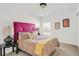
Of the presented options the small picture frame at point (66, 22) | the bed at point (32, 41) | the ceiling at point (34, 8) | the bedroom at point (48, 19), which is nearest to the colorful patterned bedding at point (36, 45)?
the bed at point (32, 41)

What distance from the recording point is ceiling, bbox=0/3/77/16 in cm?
128

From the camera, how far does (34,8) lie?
1.38m

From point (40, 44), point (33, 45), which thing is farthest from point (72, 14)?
point (33, 45)

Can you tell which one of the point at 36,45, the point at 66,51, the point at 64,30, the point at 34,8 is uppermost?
the point at 34,8

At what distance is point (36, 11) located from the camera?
1.42m

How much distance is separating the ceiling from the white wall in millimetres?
91

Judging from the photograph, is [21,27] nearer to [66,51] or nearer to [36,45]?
[36,45]

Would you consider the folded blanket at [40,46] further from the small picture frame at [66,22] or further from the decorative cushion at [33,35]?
the small picture frame at [66,22]

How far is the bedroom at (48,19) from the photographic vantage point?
1284 mm

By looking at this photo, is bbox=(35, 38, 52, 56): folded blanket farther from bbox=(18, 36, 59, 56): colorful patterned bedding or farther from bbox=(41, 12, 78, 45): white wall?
bbox=(41, 12, 78, 45): white wall

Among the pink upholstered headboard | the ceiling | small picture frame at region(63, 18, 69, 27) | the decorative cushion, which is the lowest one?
the decorative cushion

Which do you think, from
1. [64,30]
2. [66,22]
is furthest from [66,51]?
[66,22]

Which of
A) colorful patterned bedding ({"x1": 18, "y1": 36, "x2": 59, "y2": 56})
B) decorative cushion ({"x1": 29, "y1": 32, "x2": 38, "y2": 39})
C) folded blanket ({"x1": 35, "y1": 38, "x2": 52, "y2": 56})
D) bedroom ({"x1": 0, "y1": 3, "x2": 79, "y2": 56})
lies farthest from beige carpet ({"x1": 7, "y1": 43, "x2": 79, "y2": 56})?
decorative cushion ({"x1": 29, "y1": 32, "x2": 38, "y2": 39})

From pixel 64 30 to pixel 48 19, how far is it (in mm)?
367
